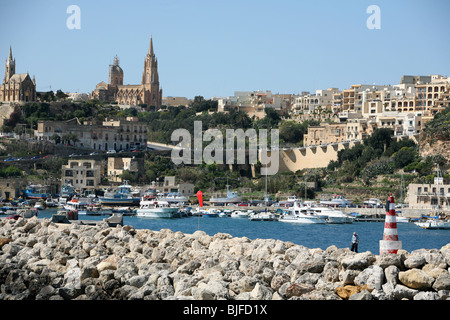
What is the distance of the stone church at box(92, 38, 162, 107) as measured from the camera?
7912 centimetres

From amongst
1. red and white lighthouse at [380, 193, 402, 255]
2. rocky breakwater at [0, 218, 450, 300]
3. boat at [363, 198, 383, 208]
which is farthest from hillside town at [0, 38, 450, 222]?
red and white lighthouse at [380, 193, 402, 255]

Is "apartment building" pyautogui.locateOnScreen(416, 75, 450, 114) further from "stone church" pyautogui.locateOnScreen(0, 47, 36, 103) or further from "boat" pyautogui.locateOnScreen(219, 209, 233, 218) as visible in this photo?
"stone church" pyautogui.locateOnScreen(0, 47, 36, 103)

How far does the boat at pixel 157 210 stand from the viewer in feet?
122

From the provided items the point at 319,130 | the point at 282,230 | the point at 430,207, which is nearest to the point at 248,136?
the point at 319,130

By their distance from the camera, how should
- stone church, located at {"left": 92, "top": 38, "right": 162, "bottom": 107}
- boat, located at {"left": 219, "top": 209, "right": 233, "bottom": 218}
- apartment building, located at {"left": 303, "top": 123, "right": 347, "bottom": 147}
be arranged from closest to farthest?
1. boat, located at {"left": 219, "top": 209, "right": 233, "bottom": 218}
2. apartment building, located at {"left": 303, "top": 123, "right": 347, "bottom": 147}
3. stone church, located at {"left": 92, "top": 38, "right": 162, "bottom": 107}

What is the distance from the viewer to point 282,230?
98.0ft

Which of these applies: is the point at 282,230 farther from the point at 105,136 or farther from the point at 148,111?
the point at 148,111

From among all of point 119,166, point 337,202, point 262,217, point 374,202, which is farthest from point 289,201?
point 119,166

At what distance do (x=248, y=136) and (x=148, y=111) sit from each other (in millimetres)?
22653

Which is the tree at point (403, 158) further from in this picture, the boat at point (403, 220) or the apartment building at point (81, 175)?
the apartment building at point (81, 175)

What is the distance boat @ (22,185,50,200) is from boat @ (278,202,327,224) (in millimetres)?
13676

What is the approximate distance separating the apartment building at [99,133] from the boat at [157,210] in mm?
14609

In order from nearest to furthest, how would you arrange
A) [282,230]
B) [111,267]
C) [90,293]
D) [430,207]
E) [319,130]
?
[90,293] → [111,267] → [282,230] → [430,207] → [319,130]

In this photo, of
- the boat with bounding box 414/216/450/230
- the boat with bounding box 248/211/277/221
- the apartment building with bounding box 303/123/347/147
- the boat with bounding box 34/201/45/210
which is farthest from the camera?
the apartment building with bounding box 303/123/347/147
